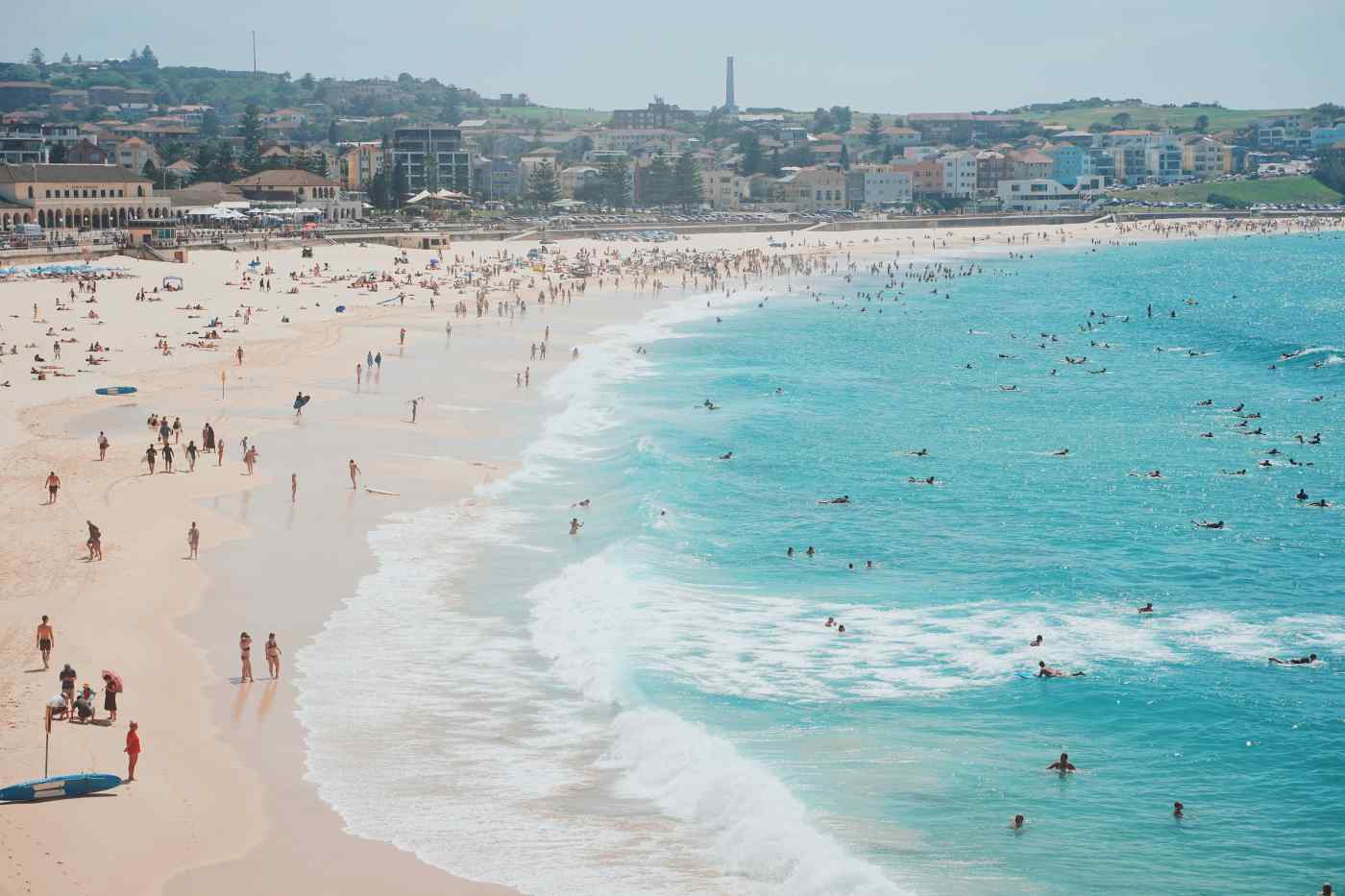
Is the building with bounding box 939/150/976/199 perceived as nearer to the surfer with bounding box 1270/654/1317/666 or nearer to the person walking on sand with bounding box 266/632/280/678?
the surfer with bounding box 1270/654/1317/666

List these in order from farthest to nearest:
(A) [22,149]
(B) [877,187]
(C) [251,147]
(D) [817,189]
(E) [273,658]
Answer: (B) [877,187]
(D) [817,189]
(C) [251,147]
(A) [22,149]
(E) [273,658]

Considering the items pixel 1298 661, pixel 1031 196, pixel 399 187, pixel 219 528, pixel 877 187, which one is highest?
pixel 877 187

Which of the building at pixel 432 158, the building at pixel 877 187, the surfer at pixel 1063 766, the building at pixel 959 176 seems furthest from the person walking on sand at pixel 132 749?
the building at pixel 959 176

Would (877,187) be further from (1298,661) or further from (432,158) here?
(1298,661)

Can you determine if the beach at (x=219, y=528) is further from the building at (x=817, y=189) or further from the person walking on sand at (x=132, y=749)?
the building at (x=817, y=189)

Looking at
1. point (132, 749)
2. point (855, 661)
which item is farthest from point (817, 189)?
point (132, 749)

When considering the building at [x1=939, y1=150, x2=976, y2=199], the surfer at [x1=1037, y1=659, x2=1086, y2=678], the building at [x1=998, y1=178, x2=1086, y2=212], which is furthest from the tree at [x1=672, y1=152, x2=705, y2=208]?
the surfer at [x1=1037, y1=659, x2=1086, y2=678]
